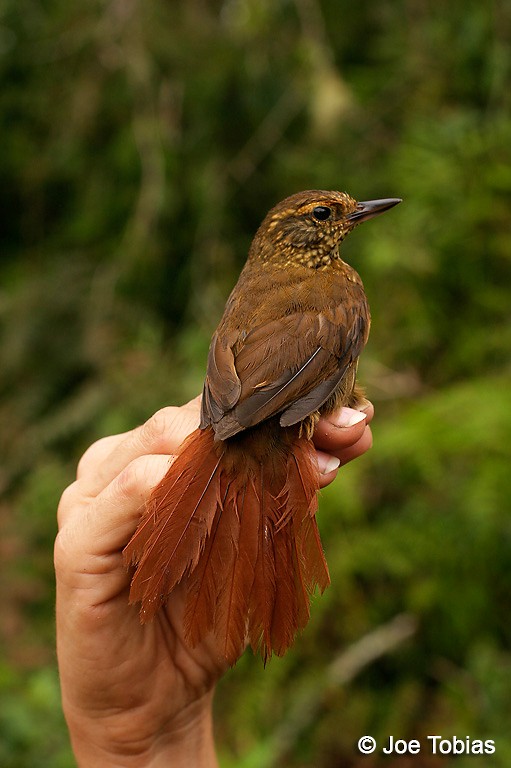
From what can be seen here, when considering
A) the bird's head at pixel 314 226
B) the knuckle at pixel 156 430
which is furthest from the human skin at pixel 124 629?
the bird's head at pixel 314 226

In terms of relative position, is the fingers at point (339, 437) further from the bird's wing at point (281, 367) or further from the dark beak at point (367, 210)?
the dark beak at point (367, 210)

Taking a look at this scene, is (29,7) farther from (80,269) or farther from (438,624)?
(438,624)

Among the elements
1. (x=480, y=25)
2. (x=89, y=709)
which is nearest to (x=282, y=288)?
(x=89, y=709)

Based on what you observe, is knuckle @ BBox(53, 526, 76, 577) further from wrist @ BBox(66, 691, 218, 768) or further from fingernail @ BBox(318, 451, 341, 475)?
fingernail @ BBox(318, 451, 341, 475)

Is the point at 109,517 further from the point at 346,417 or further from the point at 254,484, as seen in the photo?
the point at 346,417

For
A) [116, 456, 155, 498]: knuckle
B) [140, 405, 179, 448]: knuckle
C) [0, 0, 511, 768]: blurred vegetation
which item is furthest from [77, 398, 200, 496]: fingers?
[0, 0, 511, 768]: blurred vegetation

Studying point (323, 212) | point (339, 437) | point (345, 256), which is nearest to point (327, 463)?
point (339, 437)

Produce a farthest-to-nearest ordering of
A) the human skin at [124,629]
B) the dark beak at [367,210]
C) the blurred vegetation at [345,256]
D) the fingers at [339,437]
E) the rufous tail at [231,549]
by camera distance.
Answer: the blurred vegetation at [345,256] < the dark beak at [367,210] < the fingers at [339,437] < the human skin at [124,629] < the rufous tail at [231,549]
